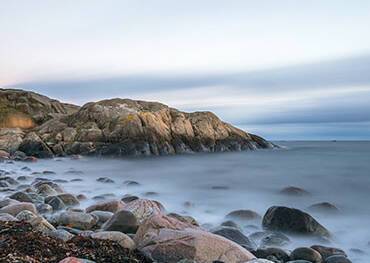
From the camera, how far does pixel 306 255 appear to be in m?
6.65

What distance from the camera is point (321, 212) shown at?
11625 mm

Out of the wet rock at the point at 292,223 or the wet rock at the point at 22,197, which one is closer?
the wet rock at the point at 292,223

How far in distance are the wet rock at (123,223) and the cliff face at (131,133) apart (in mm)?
27192

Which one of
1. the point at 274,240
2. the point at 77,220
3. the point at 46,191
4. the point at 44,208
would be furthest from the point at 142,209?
the point at 46,191

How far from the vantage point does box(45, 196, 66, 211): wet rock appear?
10.1 meters

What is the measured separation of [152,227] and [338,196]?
11025mm

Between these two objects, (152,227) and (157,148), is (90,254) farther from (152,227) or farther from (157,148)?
(157,148)

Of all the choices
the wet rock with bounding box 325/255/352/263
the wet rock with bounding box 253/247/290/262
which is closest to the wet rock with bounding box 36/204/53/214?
the wet rock with bounding box 253/247/290/262

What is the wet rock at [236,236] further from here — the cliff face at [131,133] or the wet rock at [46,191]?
the cliff face at [131,133]

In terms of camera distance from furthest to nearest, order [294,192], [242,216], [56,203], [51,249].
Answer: [294,192] < [242,216] < [56,203] < [51,249]

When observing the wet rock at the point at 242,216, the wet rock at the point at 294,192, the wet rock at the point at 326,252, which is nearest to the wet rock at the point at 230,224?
the wet rock at the point at 242,216

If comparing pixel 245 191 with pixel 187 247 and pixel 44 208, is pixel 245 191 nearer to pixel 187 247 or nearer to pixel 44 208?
pixel 44 208

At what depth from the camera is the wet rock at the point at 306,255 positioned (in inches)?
261

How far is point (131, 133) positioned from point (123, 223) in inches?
1155
